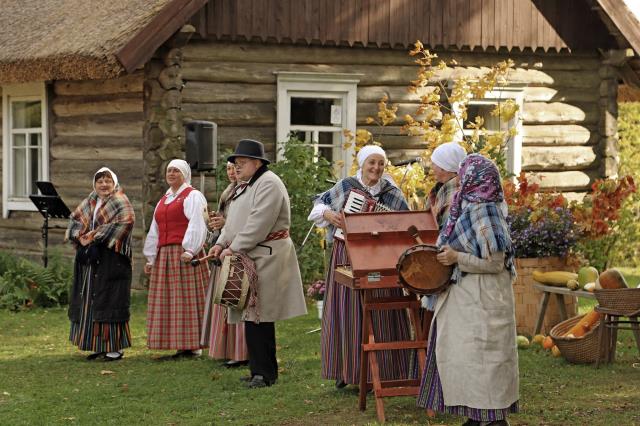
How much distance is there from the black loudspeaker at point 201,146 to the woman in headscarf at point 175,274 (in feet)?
7.68

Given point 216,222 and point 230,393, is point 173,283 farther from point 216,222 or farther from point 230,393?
point 230,393

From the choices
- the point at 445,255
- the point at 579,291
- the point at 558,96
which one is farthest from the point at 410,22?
the point at 445,255

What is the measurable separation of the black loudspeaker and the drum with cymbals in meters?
5.88

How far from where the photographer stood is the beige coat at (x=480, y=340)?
22.5 feet

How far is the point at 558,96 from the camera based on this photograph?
54.2ft

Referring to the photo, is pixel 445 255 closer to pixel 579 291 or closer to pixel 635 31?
pixel 579 291

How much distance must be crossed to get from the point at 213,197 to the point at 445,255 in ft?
25.5

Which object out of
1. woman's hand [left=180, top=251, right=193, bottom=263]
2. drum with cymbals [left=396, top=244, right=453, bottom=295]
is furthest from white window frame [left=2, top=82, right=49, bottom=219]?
drum with cymbals [left=396, top=244, right=453, bottom=295]

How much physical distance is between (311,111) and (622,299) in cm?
666

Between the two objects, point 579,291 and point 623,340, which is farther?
point 623,340

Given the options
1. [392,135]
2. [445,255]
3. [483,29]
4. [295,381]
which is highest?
[483,29]

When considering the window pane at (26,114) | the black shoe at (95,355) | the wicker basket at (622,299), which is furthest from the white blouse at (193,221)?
the window pane at (26,114)

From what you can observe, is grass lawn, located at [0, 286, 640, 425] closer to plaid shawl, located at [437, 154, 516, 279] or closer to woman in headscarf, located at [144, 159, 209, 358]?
woman in headscarf, located at [144, 159, 209, 358]

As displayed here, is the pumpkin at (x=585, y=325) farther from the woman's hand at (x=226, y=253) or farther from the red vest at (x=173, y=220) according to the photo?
the red vest at (x=173, y=220)
